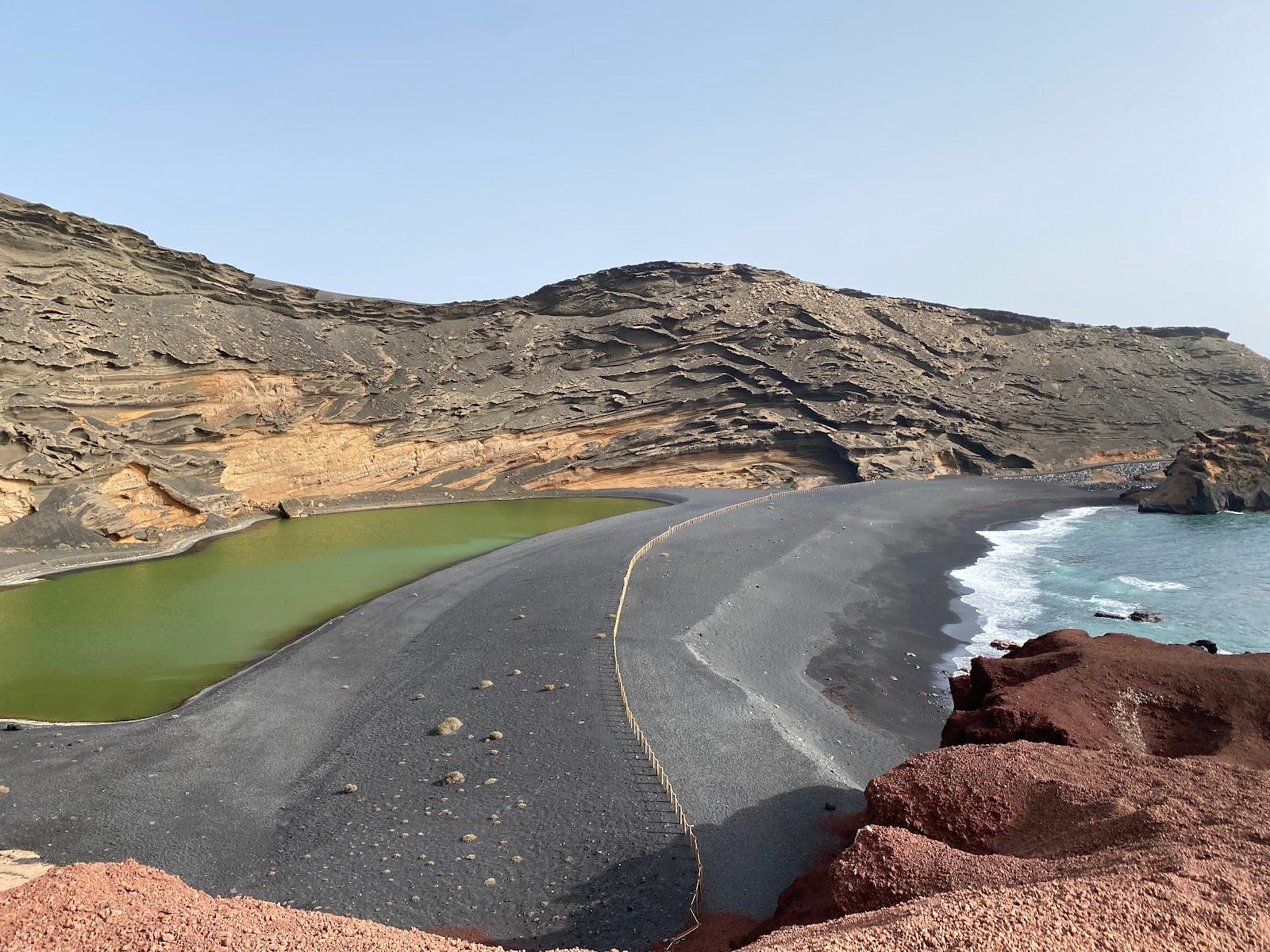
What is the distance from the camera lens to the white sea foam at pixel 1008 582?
1817 cm

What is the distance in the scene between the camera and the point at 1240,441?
36.7 meters

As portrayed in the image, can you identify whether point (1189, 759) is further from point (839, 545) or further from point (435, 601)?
point (839, 545)

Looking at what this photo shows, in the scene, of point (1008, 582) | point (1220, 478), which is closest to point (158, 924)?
point (1008, 582)

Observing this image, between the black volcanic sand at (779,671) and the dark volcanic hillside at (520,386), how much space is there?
63.1ft

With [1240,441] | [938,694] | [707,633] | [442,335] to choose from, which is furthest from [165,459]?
[1240,441]

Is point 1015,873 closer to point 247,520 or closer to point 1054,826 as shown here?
point 1054,826

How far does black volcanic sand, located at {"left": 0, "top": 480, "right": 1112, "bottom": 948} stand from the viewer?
7773 mm

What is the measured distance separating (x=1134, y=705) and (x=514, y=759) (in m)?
7.69

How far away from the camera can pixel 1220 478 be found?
35281 mm

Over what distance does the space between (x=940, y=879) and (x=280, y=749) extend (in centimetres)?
1012

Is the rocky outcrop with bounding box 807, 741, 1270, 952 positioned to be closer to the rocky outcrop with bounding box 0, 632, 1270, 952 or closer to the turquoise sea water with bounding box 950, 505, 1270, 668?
the rocky outcrop with bounding box 0, 632, 1270, 952

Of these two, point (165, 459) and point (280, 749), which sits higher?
point (165, 459)

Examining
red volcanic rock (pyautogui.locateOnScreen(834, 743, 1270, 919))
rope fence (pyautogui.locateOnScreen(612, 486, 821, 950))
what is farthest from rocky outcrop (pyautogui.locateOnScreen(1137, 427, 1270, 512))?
red volcanic rock (pyautogui.locateOnScreen(834, 743, 1270, 919))

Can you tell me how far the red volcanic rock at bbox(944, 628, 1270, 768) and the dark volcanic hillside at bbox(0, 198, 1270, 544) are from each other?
30.0m
